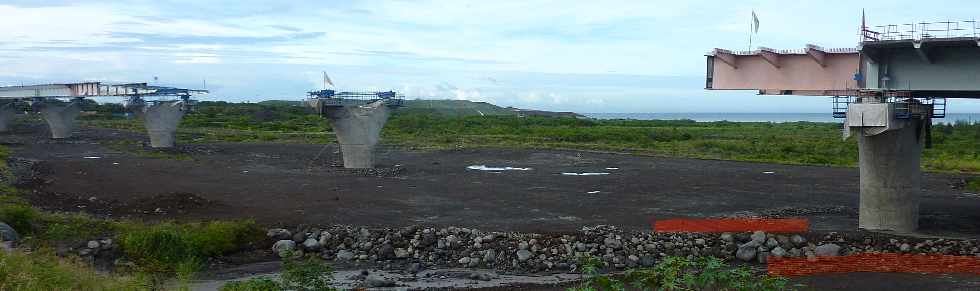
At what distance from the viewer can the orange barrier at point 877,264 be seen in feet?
62.9

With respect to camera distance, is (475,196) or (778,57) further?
(475,196)

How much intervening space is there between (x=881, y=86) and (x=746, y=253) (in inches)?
262

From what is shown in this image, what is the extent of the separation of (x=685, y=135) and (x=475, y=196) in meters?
58.4

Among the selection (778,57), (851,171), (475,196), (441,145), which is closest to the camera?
(778,57)

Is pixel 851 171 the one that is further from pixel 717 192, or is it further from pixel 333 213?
pixel 333 213

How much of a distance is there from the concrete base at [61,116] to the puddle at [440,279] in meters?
69.2

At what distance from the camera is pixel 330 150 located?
61.8 meters

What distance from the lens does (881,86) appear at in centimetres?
2267

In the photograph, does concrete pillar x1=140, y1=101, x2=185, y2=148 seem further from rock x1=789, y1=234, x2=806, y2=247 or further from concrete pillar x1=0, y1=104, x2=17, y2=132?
rock x1=789, y1=234, x2=806, y2=247

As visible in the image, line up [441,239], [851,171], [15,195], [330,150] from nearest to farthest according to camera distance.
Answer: [441,239] < [15,195] < [851,171] < [330,150]

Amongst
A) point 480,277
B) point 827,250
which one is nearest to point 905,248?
point 827,250

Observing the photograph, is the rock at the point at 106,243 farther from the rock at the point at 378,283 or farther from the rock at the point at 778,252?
the rock at the point at 778,252

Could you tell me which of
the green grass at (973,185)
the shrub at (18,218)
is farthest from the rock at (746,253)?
the green grass at (973,185)

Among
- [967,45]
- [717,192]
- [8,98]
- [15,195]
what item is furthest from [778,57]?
[8,98]
